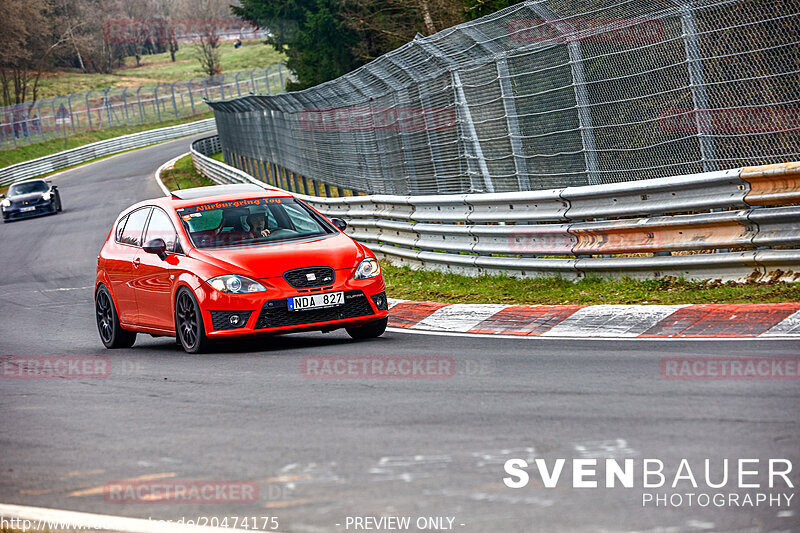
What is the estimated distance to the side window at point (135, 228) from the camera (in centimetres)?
1121

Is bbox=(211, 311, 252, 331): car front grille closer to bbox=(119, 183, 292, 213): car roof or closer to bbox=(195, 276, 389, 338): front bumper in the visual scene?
bbox=(195, 276, 389, 338): front bumper

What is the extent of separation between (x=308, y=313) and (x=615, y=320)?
256 centimetres

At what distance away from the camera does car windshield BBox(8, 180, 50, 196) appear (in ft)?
121

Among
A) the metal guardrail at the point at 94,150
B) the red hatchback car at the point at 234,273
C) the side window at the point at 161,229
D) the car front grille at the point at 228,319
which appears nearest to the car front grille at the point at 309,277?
the red hatchback car at the point at 234,273

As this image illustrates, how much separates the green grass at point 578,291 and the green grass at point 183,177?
25896 millimetres

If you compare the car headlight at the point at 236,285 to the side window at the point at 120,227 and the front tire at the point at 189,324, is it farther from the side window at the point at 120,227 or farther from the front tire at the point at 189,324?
the side window at the point at 120,227

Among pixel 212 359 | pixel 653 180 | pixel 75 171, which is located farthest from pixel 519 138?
pixel 75 171

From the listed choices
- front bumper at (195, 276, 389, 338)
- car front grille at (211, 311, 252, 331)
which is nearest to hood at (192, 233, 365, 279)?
front bumper at (195, 276, 389, 338)

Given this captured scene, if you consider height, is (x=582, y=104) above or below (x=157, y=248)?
above

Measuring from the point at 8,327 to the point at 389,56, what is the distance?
6.24 m

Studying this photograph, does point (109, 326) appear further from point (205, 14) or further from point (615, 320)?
point (205, 14)

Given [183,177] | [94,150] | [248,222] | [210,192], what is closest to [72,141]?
[94,150]

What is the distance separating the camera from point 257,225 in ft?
34.4

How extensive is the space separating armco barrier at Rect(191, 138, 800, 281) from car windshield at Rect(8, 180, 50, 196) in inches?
989
